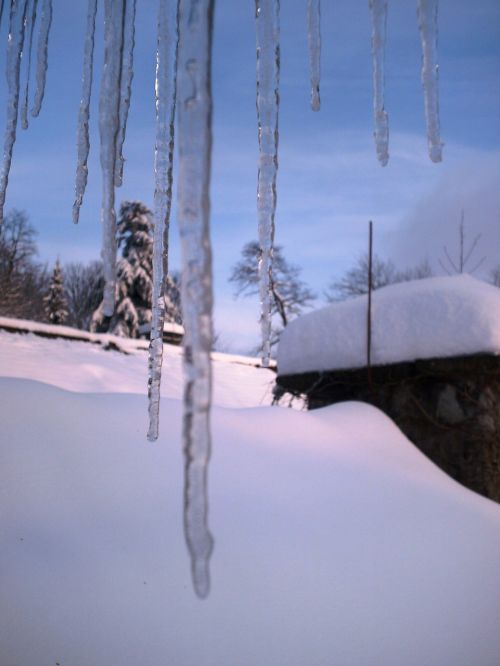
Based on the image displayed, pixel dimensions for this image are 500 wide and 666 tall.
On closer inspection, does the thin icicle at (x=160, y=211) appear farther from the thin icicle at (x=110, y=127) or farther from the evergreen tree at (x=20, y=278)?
the evergreen tree at (x=20, y=278)

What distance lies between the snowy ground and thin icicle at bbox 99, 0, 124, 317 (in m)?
0.44

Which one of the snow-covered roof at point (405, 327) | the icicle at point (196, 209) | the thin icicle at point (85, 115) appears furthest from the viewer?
the snow-covered roof at point (405, 327)

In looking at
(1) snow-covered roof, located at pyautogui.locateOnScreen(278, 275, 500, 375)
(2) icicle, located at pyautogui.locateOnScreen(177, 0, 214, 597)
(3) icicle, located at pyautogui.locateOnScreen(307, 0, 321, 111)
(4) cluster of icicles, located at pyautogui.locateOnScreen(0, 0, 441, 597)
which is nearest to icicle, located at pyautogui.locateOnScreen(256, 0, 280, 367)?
(4) cluster of icicles, located at pyautogui.locateOnScreen(0, 0, 441, 597)

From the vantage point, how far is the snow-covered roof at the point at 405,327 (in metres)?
2.30

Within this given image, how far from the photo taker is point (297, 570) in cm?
107

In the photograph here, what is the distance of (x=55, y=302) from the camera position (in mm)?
24047

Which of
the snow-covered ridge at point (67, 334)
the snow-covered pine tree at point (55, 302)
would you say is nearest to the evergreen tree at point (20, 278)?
the snow-covered pine tree at point (55, 302)

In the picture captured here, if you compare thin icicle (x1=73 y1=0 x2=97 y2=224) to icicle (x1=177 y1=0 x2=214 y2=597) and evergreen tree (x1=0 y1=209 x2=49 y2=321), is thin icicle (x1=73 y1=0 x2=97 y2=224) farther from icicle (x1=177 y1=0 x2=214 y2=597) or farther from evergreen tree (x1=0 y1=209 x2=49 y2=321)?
evergreen tree (x1=0 y1=209 x2=49 y2=321)

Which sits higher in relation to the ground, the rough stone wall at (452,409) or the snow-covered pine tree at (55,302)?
the snow-covered pine tree at (55,302)

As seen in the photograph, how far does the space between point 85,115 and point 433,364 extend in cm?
190

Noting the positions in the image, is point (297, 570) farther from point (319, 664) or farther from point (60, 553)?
point (60, 553)

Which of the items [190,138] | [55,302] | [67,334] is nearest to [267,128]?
[190,138]

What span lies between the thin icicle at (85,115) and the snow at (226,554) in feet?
1.98

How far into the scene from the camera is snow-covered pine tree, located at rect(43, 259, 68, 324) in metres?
23.8
